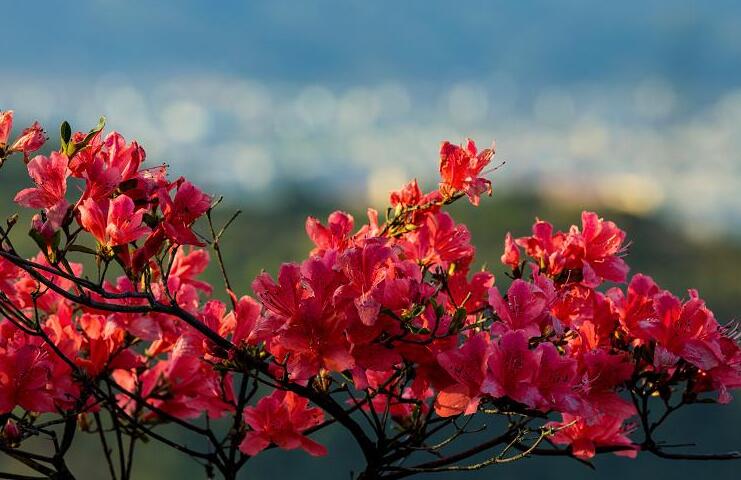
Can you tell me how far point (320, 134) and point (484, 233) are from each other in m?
75.4

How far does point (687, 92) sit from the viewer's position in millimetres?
125188

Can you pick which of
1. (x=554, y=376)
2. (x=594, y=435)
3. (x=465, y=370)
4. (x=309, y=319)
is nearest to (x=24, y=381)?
(x=309, y=319)

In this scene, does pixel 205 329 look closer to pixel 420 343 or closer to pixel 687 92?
pixel 420 343

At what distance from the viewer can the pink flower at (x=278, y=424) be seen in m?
1.56

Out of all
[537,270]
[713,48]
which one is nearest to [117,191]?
[537,270]

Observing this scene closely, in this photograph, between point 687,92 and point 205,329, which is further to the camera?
point 687,92

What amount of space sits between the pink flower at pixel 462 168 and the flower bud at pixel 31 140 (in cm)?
65

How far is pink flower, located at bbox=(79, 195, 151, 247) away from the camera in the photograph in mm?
1351

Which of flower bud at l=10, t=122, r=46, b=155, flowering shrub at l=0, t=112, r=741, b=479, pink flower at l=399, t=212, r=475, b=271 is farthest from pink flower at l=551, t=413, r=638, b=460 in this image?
flower bud at l=10, t=122, r=46, b=155

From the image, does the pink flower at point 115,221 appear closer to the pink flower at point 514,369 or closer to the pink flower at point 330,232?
the pink flower at point 330,232

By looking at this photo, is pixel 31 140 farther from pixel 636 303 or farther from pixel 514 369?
pixel 636 303

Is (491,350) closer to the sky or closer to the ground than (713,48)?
closer to the ground

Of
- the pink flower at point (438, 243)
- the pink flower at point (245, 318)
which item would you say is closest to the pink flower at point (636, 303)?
the pink flower at point (438, 243)

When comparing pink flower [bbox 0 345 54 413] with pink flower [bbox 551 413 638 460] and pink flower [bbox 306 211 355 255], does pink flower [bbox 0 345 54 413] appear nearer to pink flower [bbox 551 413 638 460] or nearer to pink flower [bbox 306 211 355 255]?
pink flower [bbox 306 211 355 255]
